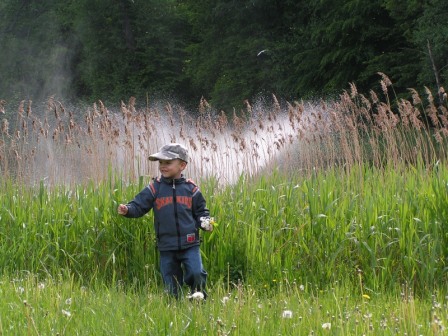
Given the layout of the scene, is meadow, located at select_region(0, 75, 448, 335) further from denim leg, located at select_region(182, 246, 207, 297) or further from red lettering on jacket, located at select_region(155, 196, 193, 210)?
red lettering on jacket, located at select_region(155, 196, 193, 210)

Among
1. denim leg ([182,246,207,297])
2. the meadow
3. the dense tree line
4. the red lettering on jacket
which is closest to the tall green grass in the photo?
the meadow

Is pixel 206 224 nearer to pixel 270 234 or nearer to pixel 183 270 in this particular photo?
pixel 183 270

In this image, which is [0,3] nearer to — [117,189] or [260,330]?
[117,189]

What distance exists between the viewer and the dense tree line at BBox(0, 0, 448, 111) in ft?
85.4

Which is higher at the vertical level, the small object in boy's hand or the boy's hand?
the boy's hand

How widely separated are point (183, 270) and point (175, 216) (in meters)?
0.48

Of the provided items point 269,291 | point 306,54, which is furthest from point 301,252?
point 306,54

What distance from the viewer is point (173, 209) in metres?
6.31

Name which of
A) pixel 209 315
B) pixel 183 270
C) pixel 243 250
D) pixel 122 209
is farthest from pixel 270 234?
pixel 209 315

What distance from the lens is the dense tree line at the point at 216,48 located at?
85.4 ft

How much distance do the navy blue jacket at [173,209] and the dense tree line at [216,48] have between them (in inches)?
535

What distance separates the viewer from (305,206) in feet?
24.6

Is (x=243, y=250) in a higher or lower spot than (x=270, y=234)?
lower

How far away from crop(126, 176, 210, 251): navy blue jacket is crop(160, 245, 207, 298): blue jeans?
0.08 m
